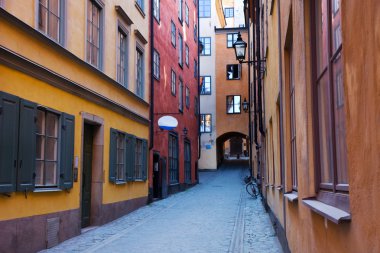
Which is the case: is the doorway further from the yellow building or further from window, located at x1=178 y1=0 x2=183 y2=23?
window, located at x1=178 y1=0 x2=183 y2=23

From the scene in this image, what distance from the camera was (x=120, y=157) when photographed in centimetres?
1480

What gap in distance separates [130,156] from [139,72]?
349 cm

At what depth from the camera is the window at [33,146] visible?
7.63 metres

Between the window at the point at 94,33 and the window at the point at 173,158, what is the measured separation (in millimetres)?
10792

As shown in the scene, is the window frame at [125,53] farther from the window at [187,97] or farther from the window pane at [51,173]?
the window at [187,97]

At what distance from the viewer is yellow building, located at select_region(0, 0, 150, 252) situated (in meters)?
7.91

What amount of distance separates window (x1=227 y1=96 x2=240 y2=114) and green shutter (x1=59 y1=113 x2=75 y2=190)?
32015 mm

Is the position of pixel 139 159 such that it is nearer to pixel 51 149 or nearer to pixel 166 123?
pixel 166 123

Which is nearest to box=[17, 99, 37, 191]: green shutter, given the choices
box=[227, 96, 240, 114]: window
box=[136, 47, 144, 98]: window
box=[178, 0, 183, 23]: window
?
box=[136, 47, 144, 98]: window

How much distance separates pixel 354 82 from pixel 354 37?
0.75ft

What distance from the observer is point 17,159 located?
793cm

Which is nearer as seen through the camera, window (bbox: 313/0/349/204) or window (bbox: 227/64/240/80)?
window (bbox: 313/0/349/204)

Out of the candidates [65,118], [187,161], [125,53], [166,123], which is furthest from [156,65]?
[65,118]

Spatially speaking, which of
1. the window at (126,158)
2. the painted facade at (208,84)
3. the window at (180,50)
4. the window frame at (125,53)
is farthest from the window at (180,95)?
the painted facade at (208,84)
